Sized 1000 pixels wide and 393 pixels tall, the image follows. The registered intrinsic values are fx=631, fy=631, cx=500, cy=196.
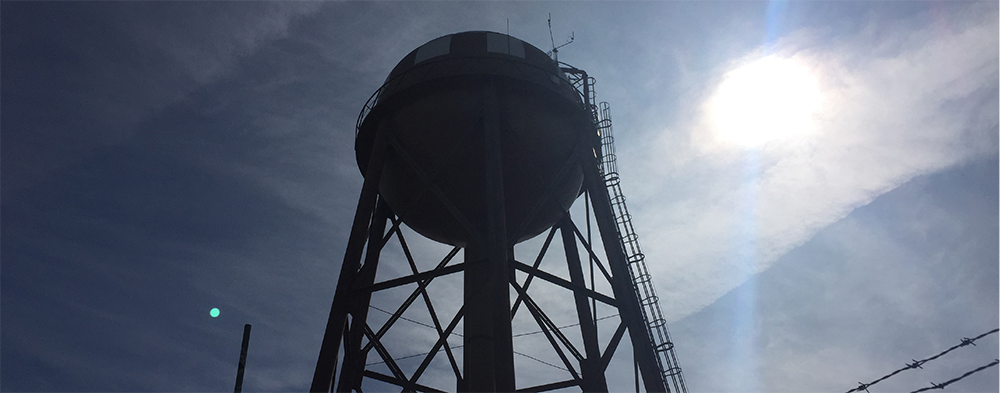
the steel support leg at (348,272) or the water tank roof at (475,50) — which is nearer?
the steel support leg at (348,272)

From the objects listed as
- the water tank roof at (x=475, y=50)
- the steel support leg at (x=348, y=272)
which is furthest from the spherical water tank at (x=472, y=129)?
the steel support leg at (x=348, y=272)

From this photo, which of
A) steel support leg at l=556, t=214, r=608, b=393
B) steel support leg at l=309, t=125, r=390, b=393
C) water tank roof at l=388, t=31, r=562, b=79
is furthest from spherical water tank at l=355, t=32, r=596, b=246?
steel support leg at l=556, t=214, r=608, b=393

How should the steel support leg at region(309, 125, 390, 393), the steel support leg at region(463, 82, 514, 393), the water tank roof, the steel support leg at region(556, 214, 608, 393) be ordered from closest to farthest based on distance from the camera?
the steel support leg at region(463, 82, 514, 393) → the steel support leg at region(309, 125, 390, 393) → the steel support leg at region(556, 214, 608, 393) → the water tank roof

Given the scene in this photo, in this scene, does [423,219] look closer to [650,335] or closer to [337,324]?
[337,324]

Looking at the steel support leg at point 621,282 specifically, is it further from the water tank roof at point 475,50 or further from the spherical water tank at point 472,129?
the water tank roof at point 475,50

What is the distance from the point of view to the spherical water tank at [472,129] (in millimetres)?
12555

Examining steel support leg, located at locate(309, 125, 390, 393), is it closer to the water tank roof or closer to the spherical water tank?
the spherical water tank

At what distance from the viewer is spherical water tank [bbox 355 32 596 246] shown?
41.2ft

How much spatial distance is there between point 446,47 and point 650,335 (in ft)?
24.0

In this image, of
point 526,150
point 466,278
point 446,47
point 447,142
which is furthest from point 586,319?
point 446,47

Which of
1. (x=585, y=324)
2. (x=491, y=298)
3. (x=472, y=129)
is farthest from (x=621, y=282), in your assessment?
(x=472, y=129)

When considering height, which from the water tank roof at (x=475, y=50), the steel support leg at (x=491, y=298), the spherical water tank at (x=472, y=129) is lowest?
the steel support leg at (x=491, y=298)

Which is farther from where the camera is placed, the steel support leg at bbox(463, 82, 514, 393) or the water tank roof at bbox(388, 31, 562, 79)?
the water tank roof at bbox(388, 31, 562, 79)

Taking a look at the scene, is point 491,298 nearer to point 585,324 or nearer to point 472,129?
point 472,129
